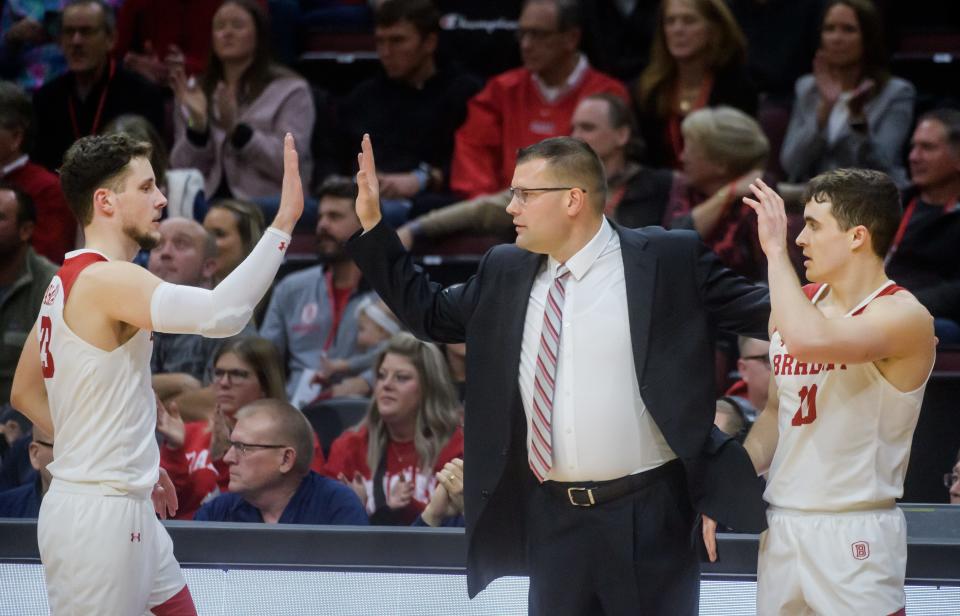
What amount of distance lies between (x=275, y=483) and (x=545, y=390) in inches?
62.1

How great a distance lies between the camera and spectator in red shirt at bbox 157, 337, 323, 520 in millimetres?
5168

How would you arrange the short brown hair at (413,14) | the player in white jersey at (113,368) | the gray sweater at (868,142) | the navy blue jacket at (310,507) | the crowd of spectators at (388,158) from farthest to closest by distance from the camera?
the short brown hair at (413,14), the gray sweater at (868,142), the crowd of spectators at (388,158), the navy blue jacket at (310,507), the player in white jersey at (113,368)

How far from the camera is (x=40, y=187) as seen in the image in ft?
22.4

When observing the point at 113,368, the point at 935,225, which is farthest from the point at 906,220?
the point at 113,368

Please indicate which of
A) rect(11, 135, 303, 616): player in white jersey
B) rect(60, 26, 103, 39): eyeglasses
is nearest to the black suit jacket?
rect(11, 135, 303, 616): player in white jersey

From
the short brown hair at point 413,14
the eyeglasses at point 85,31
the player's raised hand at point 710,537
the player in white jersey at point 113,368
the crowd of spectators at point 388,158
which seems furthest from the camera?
the eyeglasses at point 85,31

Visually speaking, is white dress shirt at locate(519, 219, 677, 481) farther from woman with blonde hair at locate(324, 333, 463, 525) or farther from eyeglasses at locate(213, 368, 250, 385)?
eyeglasses at locate(213, 368, 250, 385)

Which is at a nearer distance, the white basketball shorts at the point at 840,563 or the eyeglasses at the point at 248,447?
the white basketball shorts at the point at 840,563

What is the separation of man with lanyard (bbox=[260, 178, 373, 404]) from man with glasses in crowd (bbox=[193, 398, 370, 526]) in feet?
4.69

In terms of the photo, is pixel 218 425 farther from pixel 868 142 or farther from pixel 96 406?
pixel 868 142

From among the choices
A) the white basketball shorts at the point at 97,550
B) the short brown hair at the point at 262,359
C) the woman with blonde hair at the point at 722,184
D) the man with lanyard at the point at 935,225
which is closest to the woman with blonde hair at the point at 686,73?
the woman with blonde hair at the point at 722,184

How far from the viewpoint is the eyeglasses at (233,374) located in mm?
5496

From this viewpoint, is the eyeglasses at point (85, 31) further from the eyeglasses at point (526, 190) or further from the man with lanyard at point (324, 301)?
the eyeglasses at point (526, 190)

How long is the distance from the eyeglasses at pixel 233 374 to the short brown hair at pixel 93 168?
6.62 ft
